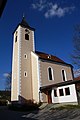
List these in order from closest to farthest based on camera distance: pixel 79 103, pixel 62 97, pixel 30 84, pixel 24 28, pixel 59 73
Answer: pixel 79 103 < pixel 62 97 < pixel 30 84 < pixel 59 73 < pixel 24 28

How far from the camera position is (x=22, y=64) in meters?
26.7

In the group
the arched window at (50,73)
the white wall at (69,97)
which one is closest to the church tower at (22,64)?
the arched window at (50,73)

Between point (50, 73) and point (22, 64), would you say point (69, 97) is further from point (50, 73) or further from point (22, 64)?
point (22, 64)

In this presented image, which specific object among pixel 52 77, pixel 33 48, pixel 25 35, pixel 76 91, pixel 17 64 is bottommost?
pixel 76 91

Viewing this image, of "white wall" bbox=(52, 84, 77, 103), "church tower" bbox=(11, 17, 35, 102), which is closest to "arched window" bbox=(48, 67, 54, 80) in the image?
"church tower" bbox=(11, 17, 35, 102)

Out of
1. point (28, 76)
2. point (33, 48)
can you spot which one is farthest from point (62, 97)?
point (33, 48)

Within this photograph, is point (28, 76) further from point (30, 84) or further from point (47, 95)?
point (47, 95)

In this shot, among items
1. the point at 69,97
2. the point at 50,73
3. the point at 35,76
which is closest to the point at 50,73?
the point at 50,73

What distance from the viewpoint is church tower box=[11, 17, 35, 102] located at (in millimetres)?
24938

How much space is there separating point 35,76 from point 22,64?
3213mm

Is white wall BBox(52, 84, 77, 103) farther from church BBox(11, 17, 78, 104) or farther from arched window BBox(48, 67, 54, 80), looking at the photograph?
arched window BBox(48, 67, 54, 80)

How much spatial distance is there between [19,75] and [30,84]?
8.57 ft

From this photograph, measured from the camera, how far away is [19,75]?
2542 centimetres

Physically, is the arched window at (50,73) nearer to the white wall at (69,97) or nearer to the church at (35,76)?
the church at (35,76)
